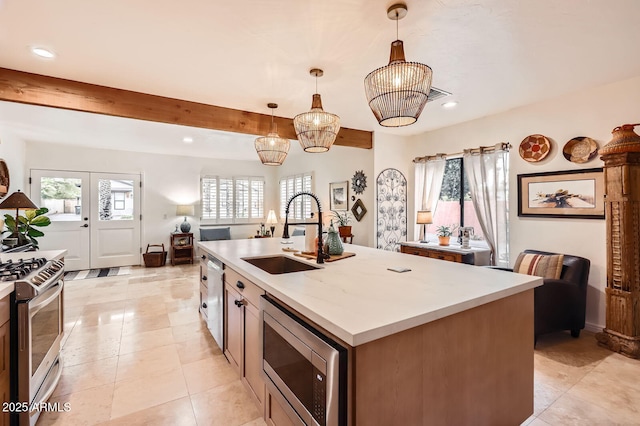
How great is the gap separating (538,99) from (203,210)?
6922 mm

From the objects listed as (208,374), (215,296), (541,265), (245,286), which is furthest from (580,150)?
(208,374)

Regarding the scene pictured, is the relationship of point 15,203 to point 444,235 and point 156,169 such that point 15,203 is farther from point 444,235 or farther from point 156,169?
point 444,235

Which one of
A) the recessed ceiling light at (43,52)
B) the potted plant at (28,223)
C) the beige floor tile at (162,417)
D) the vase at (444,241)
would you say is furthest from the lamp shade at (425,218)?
the potted plant at (28,223)

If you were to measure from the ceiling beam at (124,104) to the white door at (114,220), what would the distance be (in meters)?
4.09

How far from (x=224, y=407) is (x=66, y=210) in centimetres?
621

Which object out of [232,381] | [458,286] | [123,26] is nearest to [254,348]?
[232,381]

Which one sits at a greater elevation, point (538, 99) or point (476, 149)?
point (538, 99)

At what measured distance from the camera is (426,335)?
3.92 feet

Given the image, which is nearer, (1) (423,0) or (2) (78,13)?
(1) (423,0)

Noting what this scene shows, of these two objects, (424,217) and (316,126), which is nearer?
(316,126)

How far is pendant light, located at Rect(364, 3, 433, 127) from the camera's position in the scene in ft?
5.24

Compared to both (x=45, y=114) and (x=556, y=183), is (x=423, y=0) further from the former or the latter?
(x=45, y=114)

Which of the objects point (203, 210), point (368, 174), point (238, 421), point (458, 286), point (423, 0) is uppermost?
point (423, 0)

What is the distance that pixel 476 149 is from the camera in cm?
409
